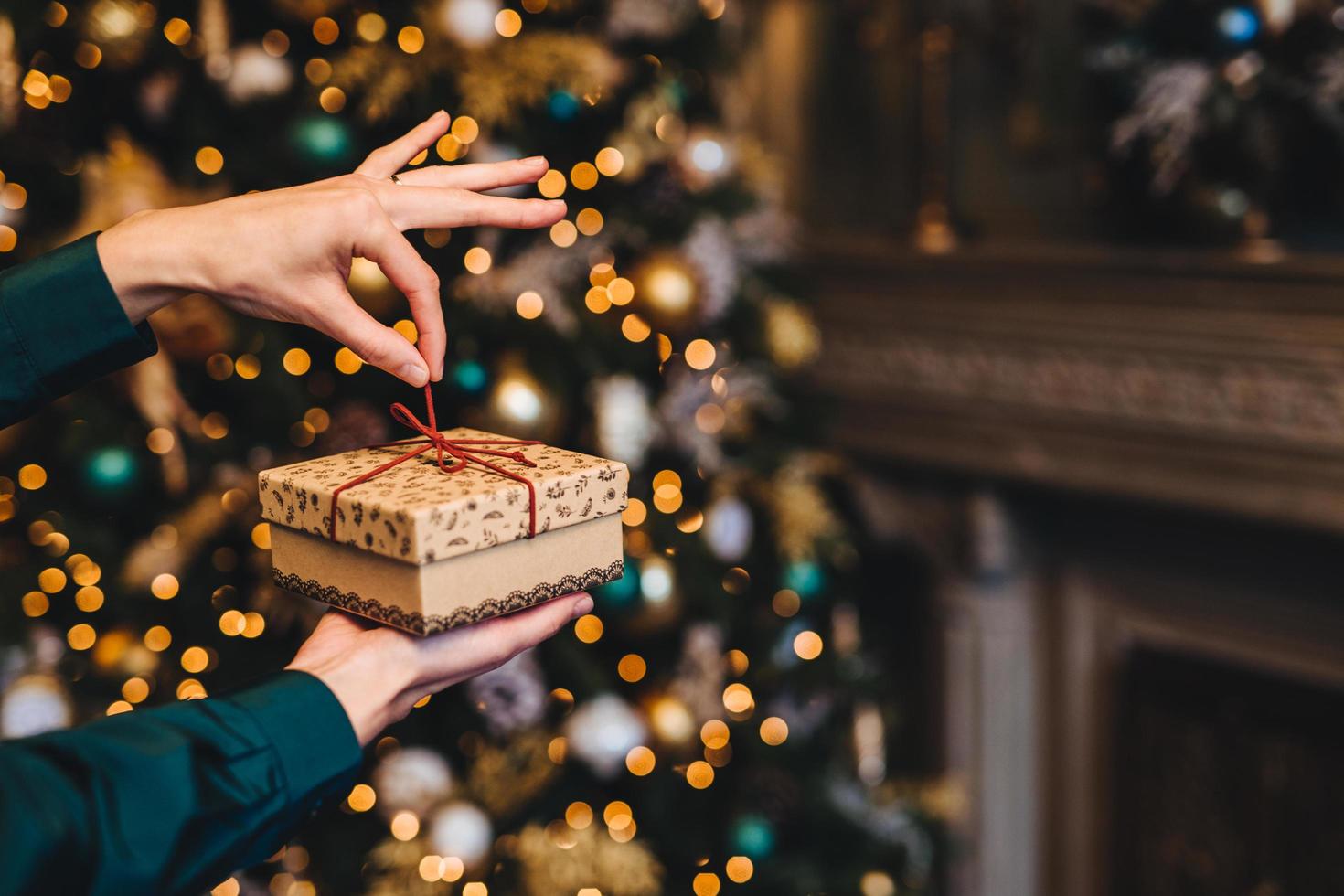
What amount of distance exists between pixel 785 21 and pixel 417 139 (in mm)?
2199

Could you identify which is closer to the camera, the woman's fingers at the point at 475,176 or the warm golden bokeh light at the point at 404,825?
the woman's fingers at the point at 475,176

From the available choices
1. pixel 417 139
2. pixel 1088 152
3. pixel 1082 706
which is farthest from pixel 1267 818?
pixel 417 139

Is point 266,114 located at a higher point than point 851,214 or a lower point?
higher

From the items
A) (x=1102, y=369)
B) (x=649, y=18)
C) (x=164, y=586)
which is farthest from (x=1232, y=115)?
(x=164, y=586)

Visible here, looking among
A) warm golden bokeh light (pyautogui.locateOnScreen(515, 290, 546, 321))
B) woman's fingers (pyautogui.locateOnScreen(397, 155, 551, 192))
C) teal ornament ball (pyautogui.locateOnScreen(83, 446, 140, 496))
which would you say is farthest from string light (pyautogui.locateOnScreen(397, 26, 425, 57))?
woman's fingers (pyautogui.locateOnScreen(397, 155, 551, 192))

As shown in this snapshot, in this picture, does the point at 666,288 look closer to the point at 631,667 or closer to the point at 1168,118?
the point at 631,667

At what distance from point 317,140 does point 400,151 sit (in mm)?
650

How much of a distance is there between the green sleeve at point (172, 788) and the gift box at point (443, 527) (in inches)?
5.2

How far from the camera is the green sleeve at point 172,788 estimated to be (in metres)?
0.58

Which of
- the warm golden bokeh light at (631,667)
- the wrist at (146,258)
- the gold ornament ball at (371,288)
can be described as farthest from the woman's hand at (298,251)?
the warm golden bokeh light at (631,667)

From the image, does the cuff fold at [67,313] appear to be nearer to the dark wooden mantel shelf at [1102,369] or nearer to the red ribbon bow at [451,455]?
the red ribbon bow at [451,455]

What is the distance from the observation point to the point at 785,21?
286 centimetres

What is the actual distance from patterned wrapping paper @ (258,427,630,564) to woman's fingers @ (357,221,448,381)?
0.31ft

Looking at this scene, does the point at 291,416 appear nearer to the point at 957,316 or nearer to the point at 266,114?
the point at 266,114
